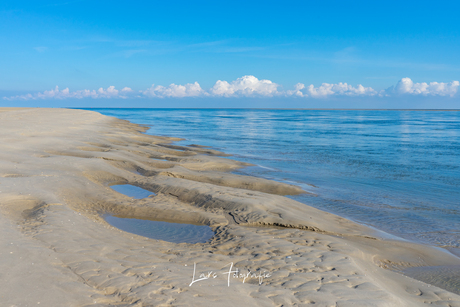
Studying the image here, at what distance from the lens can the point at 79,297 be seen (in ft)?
15.6

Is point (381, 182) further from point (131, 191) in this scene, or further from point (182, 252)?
point (182, 252)

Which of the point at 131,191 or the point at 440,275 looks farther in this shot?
the point at 131,191

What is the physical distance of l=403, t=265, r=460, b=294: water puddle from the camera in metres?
7.36

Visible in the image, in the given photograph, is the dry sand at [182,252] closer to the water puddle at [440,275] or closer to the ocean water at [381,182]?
the water puddle at [440,275]

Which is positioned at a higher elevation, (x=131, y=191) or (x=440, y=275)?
(x=131, y=191)

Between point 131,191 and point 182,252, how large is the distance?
7.23 metres

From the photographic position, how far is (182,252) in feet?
24.2

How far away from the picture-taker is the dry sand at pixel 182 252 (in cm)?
512

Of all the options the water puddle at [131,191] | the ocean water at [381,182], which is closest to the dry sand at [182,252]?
the water puddle at [131,191]

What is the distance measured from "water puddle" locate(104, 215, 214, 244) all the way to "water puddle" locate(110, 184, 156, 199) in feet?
8.33

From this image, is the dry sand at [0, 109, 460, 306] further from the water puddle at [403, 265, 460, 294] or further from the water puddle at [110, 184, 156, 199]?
the water puddle at [110, 184, 156, 199]

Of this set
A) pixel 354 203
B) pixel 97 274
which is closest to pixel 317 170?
pixel 354 203

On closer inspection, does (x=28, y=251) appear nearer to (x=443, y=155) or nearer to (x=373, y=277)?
(x=373, y=277)

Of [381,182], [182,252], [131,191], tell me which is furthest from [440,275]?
[131,191]
